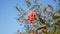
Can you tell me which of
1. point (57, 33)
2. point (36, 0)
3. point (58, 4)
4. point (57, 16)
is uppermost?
point (36, 0)

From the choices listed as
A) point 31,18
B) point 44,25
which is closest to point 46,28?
point 44,25


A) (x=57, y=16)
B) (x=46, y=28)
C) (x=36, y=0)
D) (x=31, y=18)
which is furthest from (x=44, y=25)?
(x=36, y=0)

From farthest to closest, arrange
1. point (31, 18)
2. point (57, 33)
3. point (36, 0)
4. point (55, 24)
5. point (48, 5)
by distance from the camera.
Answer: point (36, 0), point (48, 5), point (31, 18), point (55, 24), point (57, 33)

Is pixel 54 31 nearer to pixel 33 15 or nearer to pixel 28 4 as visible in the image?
pixel 33 15

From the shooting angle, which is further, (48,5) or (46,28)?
(48,5)

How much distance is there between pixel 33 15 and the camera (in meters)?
1.63

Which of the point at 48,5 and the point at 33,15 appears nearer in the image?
the point at 33,15

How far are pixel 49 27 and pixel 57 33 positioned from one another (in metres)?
0.14

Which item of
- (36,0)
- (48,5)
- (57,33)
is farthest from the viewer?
(36,0)

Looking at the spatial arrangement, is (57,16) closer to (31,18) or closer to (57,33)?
(57,33)

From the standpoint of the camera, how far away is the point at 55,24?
1344 millimetres

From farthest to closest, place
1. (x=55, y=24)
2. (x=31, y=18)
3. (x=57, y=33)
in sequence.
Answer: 1. (x=31, y=18)
2. (x=55, y=24)
3. (x=57, y=33)

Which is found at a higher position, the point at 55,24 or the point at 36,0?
the point at 36,0

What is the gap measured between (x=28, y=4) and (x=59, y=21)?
3213mm
